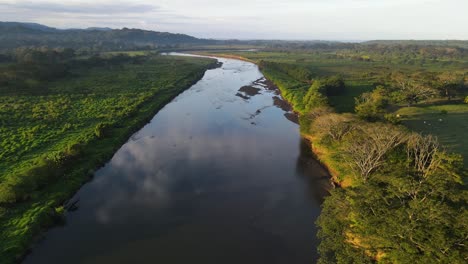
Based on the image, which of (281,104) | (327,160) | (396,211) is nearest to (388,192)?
(396,211)

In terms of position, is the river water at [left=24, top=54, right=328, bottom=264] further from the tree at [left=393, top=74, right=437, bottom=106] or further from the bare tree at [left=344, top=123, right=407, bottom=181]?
the tree at [left=393, top=74, right=437, bottom=106]

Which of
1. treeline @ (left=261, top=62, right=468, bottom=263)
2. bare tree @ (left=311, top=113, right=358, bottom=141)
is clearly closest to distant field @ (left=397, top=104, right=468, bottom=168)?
treeline @ (left=261, top=62, right=468, bottom=263)

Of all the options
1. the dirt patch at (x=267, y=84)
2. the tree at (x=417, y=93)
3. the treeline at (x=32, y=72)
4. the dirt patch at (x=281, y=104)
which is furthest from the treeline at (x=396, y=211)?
the treeline at (x=32, y=72)

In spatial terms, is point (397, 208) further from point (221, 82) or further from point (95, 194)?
point (221, 82)

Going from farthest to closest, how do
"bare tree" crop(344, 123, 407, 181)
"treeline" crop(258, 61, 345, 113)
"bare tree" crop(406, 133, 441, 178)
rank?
"treeline" crop(258, 61, 345, 113) → "bare tree" crop(344, 123, 407, 181) → "bare tree" crop(406, 133, 441, 178)

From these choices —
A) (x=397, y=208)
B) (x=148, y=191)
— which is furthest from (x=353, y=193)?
(x=148, y=191)

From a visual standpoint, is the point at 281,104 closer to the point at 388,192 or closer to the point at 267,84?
the point at 267,84
